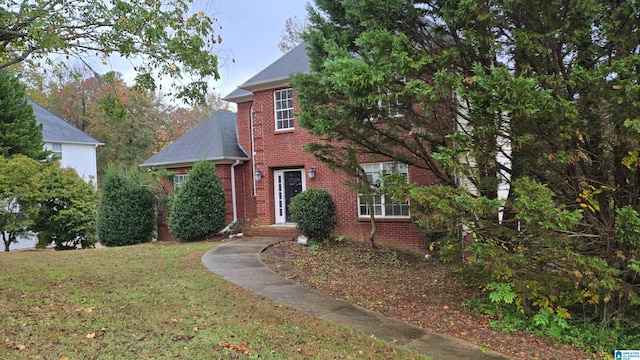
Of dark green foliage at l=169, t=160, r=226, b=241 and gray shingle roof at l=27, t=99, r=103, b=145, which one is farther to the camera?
gray shingle roof at l=27, t=99, r=103, b=145

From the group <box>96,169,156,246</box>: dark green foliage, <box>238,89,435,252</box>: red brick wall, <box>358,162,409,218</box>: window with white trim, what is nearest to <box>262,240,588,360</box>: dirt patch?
<box>238,89,435,252</box>: red brick wall

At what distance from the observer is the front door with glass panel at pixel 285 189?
14.1 meters

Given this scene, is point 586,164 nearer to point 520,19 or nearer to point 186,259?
point 520,19

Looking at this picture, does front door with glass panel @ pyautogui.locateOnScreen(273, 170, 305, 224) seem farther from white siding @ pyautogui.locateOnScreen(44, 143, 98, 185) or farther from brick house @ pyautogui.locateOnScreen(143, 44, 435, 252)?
white siding @ pyautogui.locateOnScreen(44, 143, 98, 185)

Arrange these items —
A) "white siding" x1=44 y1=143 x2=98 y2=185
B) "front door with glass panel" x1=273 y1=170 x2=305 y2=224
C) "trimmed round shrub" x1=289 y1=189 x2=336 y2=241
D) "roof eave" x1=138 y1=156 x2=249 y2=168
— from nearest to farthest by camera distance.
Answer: "trimmed round shrub" x1=289 y1=189 x2=336 y2=241, "front door with glass panel" x1=273 y1=170 x2=305 y2=224, "roof eave" x1=138 y1=156 x2=249 y2=168, "white siding" x1=44 y1=143 x2=98 y2=185

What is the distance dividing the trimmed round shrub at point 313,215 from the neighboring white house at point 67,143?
16431mm

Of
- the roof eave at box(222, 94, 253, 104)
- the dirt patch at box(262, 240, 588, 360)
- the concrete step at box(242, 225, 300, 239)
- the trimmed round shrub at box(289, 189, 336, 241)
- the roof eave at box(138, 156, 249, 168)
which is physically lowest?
the dirt patch at box(262, 240, 588, 360)

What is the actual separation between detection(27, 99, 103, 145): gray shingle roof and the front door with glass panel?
15865 mm

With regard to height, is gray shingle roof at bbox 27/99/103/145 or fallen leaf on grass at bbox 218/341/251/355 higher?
gray shingle roof at bbox 27/99/103/145

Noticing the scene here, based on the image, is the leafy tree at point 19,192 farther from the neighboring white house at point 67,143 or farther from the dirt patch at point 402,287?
the neighboring white house at point 67,143

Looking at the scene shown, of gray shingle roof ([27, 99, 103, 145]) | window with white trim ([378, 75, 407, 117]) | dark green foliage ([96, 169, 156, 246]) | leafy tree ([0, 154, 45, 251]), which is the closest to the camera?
window with white trim ([378, 75, 407, 117])

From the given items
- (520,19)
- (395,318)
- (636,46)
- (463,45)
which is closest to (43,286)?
(395,318)

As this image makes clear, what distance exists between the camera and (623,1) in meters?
5.21

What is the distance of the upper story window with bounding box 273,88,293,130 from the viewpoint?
44.8 ft
